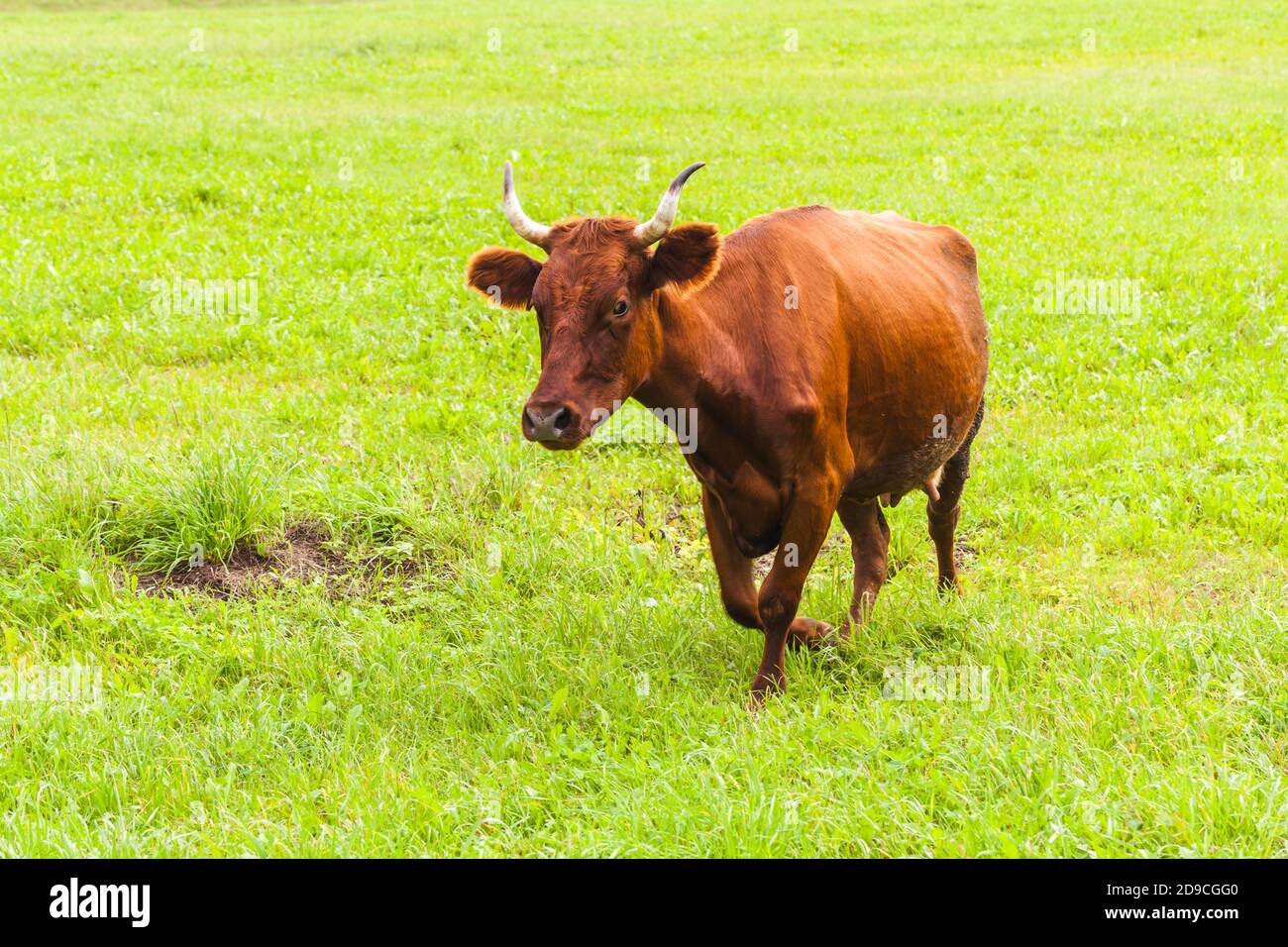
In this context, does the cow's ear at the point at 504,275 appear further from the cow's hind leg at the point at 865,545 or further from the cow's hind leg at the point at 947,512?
the cow's hind leg at the point at 947,512

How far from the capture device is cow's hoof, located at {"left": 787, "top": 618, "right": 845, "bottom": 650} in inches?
253

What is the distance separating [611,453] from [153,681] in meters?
4.12

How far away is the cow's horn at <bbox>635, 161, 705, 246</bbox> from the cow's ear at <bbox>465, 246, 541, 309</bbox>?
0.58 m

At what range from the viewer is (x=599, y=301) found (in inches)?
209

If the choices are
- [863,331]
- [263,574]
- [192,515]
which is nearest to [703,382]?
[863,331]

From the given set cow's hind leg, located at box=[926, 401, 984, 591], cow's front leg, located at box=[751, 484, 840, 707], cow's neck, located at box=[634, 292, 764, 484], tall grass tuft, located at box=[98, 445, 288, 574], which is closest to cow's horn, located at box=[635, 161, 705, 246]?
cow's neck, located at box=[634, 292, 764, 484]

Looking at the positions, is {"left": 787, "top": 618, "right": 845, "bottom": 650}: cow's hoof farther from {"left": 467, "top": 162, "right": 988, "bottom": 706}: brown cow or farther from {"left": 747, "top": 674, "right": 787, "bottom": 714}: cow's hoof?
{"left": 747, "top": 674, "right": 787, "bottom": 714}: cow's hoof

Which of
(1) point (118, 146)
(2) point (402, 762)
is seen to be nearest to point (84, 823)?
(2) point (402, 762)

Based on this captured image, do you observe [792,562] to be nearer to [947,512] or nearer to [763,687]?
[763,687]

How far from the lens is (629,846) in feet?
14.8

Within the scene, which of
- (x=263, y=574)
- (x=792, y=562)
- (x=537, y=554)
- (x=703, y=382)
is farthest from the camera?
(x=537, y=554)

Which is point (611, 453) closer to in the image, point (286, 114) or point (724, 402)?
point (724, 402)

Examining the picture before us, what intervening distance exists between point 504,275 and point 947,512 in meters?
3.31

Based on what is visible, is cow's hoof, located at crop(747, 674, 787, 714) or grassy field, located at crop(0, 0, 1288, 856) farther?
cow's hoof, located at crop(747, 674, 787, 714)
